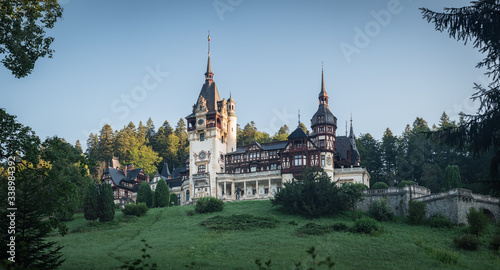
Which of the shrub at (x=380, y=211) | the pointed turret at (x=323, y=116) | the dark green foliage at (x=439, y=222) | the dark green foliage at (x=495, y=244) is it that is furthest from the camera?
the pointed turret at (x=323, y=116)

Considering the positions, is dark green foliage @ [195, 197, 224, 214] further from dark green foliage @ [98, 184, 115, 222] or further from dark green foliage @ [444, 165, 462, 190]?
dark green foliage @ [444, 165, 462, 190]

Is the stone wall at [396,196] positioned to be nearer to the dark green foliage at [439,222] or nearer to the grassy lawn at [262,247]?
the dark green foliage at [439,222]

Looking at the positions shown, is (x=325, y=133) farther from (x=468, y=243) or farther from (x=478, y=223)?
(x=468, y=243)

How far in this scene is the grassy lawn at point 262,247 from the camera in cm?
2981

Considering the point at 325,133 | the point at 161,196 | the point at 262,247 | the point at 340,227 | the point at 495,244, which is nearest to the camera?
the point at 262,247

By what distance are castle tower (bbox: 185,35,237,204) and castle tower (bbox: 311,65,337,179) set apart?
15.5 m

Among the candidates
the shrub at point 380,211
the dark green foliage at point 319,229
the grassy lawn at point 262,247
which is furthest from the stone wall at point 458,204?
the dark green foliage at point 319,229

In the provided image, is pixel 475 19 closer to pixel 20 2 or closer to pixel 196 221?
pixel 20 2

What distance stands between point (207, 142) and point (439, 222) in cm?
4089

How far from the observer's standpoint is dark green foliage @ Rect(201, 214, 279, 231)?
147 feet

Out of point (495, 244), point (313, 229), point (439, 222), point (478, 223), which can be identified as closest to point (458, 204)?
point (439, 222)

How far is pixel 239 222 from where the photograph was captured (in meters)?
46.3

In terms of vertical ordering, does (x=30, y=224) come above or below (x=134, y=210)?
above

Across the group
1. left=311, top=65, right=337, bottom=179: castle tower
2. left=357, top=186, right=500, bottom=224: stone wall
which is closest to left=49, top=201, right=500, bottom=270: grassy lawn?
left=357, top=186, right=500, bottom=224: stone wall
